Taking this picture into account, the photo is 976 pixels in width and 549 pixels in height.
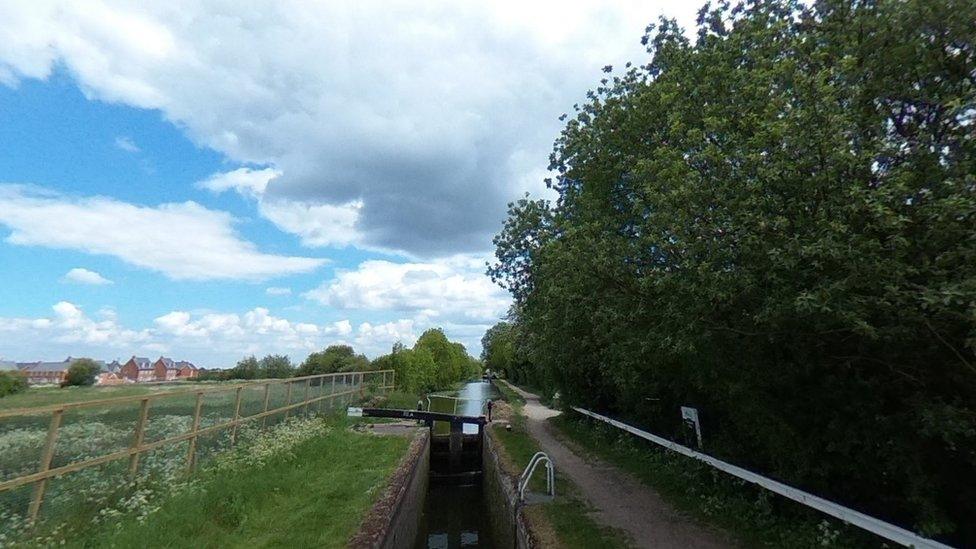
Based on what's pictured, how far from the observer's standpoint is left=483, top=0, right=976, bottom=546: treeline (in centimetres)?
438

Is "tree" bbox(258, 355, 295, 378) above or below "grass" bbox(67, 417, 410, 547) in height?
above

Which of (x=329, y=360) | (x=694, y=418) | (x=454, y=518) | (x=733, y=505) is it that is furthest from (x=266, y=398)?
(x=329, y=360)

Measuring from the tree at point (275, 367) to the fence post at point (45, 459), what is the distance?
211 feet

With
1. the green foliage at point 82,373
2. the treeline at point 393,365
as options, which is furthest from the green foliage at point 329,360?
the green foliage at point 82,373

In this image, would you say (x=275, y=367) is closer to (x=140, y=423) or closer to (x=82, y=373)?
(x=82, y=373)

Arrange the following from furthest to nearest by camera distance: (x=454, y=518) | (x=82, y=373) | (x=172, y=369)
→ (x=172, y=369)
(x=82, y=373)
(x=454, y=518)

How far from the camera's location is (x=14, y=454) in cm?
586

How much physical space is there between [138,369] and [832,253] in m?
86.4

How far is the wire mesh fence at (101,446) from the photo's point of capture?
5742 mm

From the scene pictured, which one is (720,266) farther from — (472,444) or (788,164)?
(472,444)

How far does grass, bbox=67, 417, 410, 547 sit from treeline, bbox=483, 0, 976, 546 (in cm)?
514

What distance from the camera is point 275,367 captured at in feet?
235

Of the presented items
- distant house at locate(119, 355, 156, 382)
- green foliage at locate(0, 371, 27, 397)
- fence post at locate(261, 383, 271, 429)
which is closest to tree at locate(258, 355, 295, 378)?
distant house at locate(119, 355, 156, 382)

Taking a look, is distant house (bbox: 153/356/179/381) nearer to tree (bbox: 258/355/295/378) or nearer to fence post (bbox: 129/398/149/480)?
tree (bbox: 258/355/295/378)
